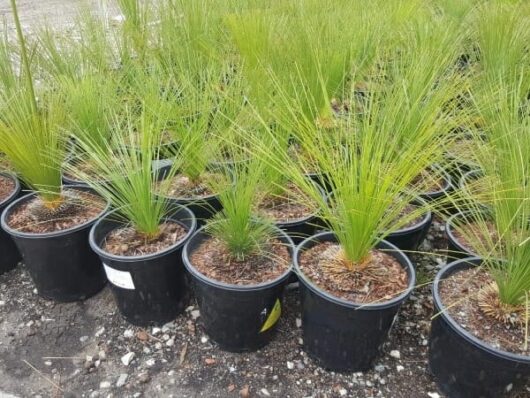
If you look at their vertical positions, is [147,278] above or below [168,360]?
above

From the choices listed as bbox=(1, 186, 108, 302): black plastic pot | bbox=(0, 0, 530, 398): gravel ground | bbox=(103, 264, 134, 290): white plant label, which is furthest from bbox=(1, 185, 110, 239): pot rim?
bbox=(0, 0, 530, 398): gravel ground

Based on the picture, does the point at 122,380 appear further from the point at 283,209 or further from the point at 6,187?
the point at 6,187

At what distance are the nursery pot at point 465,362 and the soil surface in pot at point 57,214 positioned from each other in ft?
3.50

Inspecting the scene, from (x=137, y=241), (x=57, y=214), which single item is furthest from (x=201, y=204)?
(x=57, y=214)

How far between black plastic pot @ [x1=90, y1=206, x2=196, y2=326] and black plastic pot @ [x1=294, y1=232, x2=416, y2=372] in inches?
15.1

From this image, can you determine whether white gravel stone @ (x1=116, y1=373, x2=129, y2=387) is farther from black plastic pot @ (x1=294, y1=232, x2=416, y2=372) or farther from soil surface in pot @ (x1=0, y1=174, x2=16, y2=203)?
soil surface in pot @ (x1=0, y1=174, x2=16, y2=203)

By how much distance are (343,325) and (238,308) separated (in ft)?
0.93

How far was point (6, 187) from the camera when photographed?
5.45 ft

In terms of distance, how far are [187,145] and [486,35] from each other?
156cm

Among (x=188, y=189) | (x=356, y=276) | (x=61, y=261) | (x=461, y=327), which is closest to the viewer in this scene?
(x=461, y=327)

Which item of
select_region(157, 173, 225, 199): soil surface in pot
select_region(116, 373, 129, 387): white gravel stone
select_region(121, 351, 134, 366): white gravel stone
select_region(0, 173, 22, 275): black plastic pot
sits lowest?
select_region(116, 373, 129, 387): white gravel stone

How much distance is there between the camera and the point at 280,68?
1732 millimetres

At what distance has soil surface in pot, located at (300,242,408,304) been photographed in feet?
3.83

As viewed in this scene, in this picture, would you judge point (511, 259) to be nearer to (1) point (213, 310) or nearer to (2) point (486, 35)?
(1) point (213, 310)
